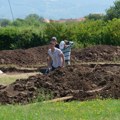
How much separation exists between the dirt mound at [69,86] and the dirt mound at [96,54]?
17.8m

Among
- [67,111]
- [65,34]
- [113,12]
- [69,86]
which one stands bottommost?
[113,12]

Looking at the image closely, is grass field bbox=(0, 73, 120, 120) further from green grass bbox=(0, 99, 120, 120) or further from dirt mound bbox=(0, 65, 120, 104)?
dirt mound bbox=(0, 65, 120, 104)

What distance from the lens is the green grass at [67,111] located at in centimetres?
1164

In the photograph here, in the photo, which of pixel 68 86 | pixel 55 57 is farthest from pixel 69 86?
pixel 55 57

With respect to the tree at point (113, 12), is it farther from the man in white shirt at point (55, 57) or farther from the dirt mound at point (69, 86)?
the dirt mound at point (69, 86)

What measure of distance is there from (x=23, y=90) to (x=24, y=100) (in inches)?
42.9

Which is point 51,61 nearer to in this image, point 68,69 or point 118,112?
point 68,69

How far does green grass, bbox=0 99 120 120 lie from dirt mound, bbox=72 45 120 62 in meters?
21.9

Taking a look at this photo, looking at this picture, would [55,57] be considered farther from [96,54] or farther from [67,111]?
[96,54]

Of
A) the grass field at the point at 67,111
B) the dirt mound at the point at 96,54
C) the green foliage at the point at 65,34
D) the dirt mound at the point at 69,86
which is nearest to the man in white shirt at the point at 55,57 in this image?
the dirt mound at the point at 69,86

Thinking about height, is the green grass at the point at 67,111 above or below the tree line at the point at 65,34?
above

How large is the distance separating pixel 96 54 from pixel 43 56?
3.44 m

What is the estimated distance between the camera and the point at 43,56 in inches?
1449

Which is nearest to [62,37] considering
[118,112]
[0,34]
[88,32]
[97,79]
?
[88,32]
